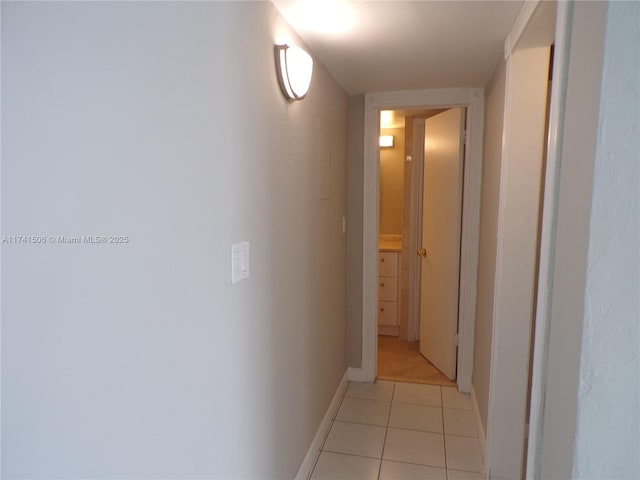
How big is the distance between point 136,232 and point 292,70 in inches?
38.1

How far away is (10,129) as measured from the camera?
675mm

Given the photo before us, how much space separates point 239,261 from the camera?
1204 mm

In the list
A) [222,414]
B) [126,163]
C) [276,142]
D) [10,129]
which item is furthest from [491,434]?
[10,129]

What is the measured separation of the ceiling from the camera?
4.81 ft

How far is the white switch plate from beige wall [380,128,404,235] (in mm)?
3130

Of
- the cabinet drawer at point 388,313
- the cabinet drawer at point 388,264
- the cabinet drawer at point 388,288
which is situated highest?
the cabinet drawer at point 388,264

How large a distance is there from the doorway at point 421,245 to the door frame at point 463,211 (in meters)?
0.11

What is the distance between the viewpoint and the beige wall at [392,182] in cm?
416

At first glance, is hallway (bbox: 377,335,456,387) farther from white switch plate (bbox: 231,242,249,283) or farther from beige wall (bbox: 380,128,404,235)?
white switch plate (bbox: 231,242,249,283)

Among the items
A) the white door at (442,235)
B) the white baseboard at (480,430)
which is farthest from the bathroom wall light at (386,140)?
the white baseboard at (480,430)

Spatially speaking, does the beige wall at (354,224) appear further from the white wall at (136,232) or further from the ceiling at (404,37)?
the white wall at (136,232)

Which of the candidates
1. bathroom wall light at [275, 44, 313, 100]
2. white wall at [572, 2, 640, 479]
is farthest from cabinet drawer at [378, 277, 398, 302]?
white wall at [572, 2, 640, 479]

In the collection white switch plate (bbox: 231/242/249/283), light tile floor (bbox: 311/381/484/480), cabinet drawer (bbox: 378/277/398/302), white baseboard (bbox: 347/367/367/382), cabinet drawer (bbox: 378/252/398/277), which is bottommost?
light tile floor (bbox: 311/381/484/480)

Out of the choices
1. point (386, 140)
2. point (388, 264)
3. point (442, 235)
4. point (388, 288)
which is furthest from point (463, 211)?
point (386, 140)
